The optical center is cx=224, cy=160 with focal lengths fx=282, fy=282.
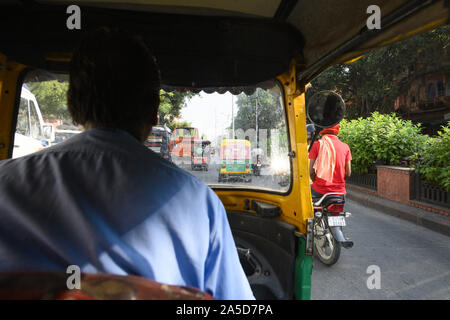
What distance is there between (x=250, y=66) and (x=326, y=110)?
0.88m

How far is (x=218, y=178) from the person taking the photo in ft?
10.2

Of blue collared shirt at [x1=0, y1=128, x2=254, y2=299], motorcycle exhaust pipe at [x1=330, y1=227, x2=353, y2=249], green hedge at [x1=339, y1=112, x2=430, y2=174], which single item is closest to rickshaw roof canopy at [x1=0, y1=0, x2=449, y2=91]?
blue collared shirt at [x1=0, y1=128, x2=254, y2=299]

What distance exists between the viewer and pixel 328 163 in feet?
14.4

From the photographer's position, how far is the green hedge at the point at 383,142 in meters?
8.61

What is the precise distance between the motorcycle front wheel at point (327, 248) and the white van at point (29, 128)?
3917 millimetres

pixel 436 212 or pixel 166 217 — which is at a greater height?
pixel 166 217

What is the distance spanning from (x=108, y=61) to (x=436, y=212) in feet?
25.9

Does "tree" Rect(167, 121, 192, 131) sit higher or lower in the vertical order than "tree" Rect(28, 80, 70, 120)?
lower

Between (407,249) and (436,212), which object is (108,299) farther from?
(436,212)

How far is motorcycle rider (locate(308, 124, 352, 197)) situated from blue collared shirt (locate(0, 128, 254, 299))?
3801 millimetres

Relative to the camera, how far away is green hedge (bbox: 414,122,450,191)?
6.24 meters

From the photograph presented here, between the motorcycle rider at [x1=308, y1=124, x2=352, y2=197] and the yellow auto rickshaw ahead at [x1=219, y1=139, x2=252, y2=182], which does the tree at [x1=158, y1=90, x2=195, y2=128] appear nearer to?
the yellow auto rickshaw ahead at [x1=219, y1=139, x2=252, y2=182]

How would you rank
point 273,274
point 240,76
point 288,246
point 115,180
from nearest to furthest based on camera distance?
1. point 115,180
2. point 288,246
3. point 273,274
4. point 240,76
